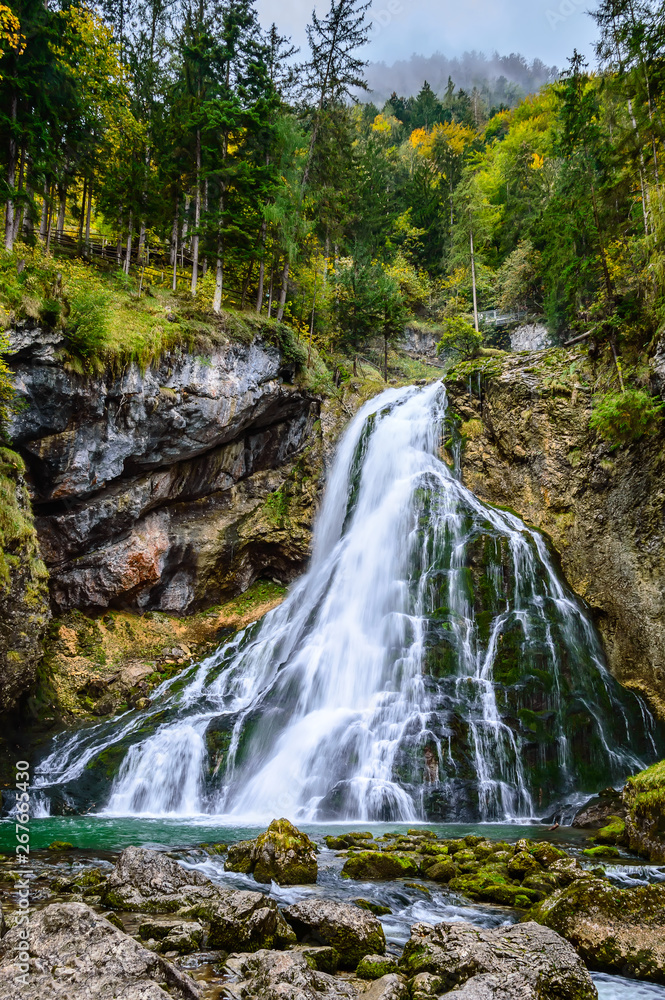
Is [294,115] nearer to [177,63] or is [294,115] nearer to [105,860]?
[177,63]

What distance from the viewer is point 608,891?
4809 mm

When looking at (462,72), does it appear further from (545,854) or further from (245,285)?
(545,854)

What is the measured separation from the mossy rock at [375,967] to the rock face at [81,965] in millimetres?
1322

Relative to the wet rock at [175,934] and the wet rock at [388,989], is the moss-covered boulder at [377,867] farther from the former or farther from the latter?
the wet rock at [388,989]

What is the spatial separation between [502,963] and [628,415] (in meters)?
12.2

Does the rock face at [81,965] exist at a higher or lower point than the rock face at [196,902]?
higher

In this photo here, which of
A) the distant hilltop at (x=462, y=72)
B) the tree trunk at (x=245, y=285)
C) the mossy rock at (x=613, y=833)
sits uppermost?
the distant hilltop at (x=462, y=72)

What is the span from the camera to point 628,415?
43.0 ft

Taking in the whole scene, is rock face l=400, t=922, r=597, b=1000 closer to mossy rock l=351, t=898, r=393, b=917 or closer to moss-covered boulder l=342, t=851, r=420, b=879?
mossy rock l=351, t=898, r=393, b=917

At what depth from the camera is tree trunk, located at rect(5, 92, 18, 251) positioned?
14008mm

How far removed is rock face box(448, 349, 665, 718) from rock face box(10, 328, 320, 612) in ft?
21.5

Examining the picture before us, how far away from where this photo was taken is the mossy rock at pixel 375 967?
4.15 meters

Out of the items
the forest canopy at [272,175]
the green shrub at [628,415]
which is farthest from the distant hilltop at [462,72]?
the green shrub at [628,415]

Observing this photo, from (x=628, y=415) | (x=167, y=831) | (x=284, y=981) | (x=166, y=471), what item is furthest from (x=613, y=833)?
(x=166, y=471)
